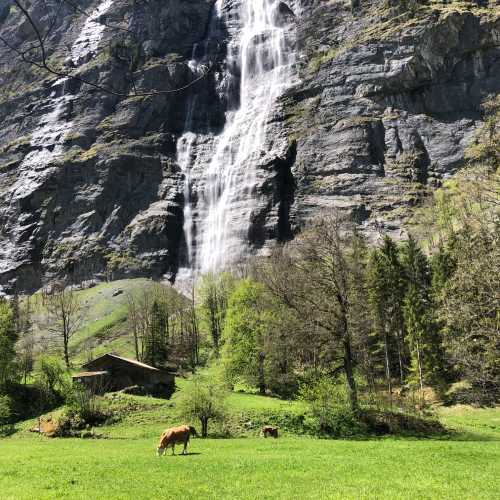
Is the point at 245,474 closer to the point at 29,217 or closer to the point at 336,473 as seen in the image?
the point at 336,473

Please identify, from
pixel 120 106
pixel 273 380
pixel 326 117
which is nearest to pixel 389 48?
pixel 326 117

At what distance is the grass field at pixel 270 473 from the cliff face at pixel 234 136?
240ft

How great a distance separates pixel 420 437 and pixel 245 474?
53.7 feet

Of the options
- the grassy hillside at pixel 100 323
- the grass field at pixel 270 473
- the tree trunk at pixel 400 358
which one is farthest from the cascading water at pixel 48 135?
the grass field at pixel 270 473

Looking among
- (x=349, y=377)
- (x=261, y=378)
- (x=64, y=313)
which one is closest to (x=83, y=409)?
(x=261, y=378)

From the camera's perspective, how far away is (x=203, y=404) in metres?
28.3

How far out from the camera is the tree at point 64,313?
64.2 m

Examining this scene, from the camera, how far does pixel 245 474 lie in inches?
550

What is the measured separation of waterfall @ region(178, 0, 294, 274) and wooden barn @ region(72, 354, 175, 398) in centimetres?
4966

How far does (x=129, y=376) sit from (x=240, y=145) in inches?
2980

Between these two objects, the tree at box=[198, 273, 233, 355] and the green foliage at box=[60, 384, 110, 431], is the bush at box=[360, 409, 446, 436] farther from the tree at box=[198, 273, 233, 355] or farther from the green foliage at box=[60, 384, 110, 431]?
the tree at box=[198, 273, 233, 355]

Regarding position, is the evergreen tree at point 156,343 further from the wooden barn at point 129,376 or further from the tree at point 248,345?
the tree at point 248,345

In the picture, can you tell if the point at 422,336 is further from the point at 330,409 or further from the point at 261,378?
the point at 330,409

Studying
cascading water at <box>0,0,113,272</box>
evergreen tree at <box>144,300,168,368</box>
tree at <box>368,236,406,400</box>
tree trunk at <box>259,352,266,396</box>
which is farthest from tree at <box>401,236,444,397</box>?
cascading water at <box>0,0,113,272</box>
